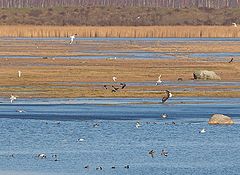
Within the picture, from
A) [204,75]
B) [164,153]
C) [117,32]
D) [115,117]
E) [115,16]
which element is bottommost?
[115,16]

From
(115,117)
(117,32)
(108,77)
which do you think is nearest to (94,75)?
(108,77)

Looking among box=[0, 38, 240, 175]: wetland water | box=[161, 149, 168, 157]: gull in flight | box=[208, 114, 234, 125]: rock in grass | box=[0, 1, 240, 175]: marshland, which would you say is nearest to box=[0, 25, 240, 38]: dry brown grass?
box=[0, 1, 240, 175]: marshland

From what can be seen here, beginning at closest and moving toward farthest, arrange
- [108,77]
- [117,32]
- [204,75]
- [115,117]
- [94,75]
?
[115,117] → [204,75] → [108,77] → [94,75] → [117,32]

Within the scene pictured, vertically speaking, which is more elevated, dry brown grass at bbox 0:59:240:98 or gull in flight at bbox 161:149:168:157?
gull in flight at bbox 161:149:168:157

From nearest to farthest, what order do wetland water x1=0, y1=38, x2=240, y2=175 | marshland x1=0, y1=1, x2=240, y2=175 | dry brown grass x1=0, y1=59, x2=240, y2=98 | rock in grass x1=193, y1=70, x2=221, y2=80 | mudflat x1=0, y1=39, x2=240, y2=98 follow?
wetland water x1=0, y1=38, x2=240, y2=175
marshland x1=0, y1=1, x2=240, y2=175
dry brown grass x1=0, y1=59, x2=240, y2=98
mudflat x1=0, y1=39, x2=240, y2=98
rock in grass x1=193, y1=70, x2=221, y2=80

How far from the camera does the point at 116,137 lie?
2295cm

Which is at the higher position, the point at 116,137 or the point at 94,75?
the point at 116,137

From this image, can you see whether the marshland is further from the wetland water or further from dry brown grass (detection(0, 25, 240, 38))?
dry brown grass (detection(0, 25, 240, 38))

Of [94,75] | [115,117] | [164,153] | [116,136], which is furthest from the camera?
[94,75]

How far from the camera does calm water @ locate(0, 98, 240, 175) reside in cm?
1880

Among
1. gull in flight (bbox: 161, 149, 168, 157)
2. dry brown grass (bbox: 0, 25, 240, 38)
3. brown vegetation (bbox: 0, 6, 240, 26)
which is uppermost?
gull in flight (bbox: 161, 149, 168, 157)

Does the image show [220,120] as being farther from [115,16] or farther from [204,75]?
[115,16]

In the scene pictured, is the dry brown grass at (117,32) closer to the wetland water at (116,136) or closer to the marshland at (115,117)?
the marshland at (115,117)

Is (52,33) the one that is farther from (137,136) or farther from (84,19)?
(137,136)
